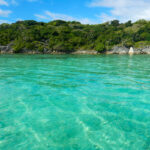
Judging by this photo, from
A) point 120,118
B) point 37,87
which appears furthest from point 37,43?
point 120,118

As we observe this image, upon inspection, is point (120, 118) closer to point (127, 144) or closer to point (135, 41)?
point (127, 144)

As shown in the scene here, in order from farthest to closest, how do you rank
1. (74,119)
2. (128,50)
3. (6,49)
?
1. (128,50)
2. (6,49)
3. (74,119)

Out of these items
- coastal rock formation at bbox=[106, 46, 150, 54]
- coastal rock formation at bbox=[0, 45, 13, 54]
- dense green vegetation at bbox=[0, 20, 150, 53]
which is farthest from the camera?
dense green vegetation at bbox=[0, 20, 150, 53]

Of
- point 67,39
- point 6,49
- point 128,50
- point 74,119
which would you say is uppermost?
point 67,39

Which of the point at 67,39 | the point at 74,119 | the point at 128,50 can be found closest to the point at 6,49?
the point at 67,39

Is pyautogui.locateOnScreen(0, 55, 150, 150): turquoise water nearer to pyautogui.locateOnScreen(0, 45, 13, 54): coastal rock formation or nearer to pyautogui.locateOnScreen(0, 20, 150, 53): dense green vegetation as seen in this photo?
pyautogui.locateOnScreen(0, 45, 13, 54): coastal rock formation

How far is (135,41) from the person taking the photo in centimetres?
6869

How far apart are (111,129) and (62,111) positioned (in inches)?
68.3

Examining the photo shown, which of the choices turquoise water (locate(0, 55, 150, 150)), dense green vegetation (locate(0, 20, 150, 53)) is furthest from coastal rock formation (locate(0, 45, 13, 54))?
turquoise water (locate(0, 55, 150, 150))

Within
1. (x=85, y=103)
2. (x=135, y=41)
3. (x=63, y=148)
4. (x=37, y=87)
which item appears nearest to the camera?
(x=63, y=148)

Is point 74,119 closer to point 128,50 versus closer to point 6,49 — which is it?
point 6,49

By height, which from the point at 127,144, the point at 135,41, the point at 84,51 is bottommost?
the point at 127,144

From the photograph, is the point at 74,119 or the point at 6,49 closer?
the point at 74,119

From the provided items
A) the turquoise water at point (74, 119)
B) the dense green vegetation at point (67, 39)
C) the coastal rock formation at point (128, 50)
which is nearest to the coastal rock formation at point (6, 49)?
the dense green vegetation at point (67, 39)
